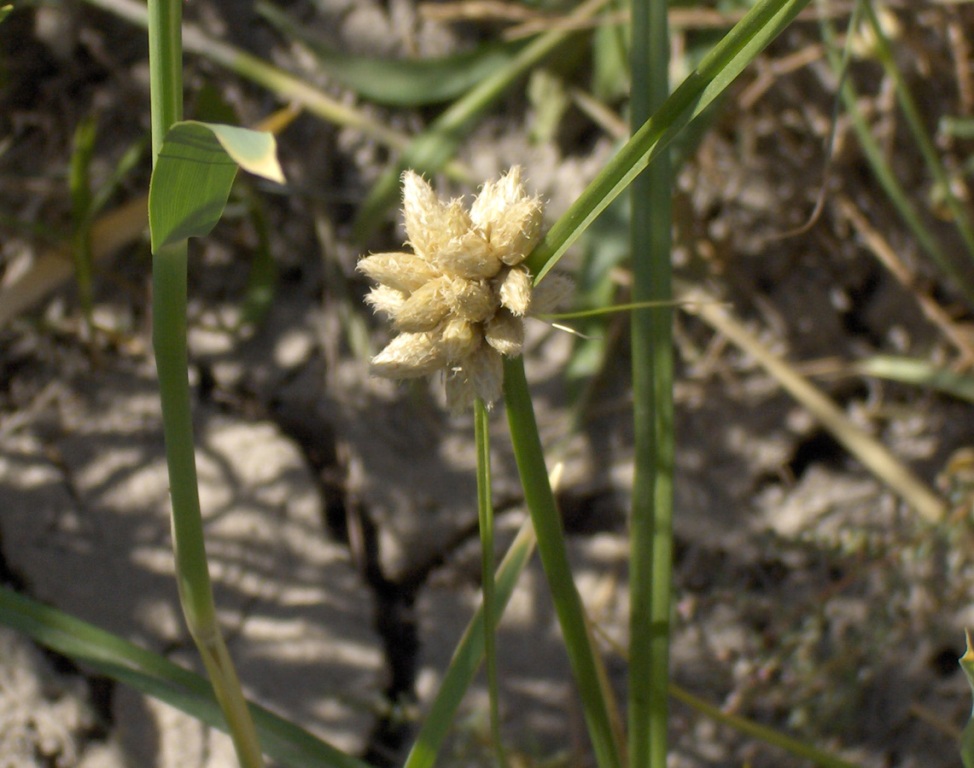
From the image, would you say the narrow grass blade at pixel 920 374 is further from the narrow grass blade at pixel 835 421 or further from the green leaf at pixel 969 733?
the green leaf at pixel 969 733

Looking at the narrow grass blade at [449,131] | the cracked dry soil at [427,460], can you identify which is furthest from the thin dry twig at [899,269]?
the narrow grass blade at [449,131]

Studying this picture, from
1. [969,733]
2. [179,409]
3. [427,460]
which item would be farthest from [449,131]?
[969,733]

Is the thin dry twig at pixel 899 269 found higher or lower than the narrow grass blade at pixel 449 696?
higher

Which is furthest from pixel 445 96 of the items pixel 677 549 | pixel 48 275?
pixel 677 549

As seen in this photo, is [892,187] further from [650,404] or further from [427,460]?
[427,460]

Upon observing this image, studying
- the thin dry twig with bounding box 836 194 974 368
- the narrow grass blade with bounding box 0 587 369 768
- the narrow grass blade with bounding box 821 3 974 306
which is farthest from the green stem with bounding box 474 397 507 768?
the thin dry twig with bounding box 836 194 974 368

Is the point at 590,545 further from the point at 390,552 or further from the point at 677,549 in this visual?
the point at 390,552

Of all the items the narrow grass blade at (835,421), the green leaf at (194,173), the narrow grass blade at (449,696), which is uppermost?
the narrow grass blade at (835,421)

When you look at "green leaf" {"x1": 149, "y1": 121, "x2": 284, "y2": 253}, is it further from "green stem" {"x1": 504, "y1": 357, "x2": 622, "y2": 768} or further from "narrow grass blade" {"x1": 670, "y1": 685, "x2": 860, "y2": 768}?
"narrow grass blade" {"x1": 670, "y1": 685, "x2": 860, "y2": 768}
